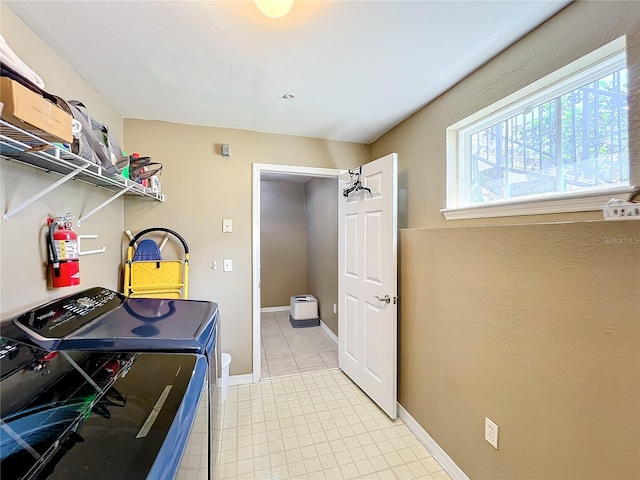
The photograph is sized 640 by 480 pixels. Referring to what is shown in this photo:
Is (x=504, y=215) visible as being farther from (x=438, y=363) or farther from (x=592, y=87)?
(x=438, y=363)

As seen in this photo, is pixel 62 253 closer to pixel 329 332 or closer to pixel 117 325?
pixel 117 325

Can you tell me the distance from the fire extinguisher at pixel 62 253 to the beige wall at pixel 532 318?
1.99 metres

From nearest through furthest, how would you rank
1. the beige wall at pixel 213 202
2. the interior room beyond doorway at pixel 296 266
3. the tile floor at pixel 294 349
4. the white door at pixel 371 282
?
1. the white door at pixel 371 282
2. the beige wall at pixel 213 202
3. the tile floor at pixel 294 349
4. the interior room beyond doorway at pixel 296 266

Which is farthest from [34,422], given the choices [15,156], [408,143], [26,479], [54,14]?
[408,143]

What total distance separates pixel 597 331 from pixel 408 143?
5.41ft

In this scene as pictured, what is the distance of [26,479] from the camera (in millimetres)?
475

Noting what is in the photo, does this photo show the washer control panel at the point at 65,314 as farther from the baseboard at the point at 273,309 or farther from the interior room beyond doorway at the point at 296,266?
the baseboard at the point at 273,309

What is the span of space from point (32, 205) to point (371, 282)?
2.06 metres

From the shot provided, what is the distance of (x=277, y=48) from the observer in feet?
4.43

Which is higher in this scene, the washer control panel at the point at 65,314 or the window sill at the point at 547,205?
the window sill at the point at 547,205

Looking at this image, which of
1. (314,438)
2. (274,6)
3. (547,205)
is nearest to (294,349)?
(314,438)

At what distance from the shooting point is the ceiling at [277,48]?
1.12m

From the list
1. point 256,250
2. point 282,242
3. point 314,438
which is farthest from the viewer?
point 282,242

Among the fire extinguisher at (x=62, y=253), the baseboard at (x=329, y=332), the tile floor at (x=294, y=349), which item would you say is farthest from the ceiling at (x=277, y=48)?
the baseboard at (x=329, y=332)
